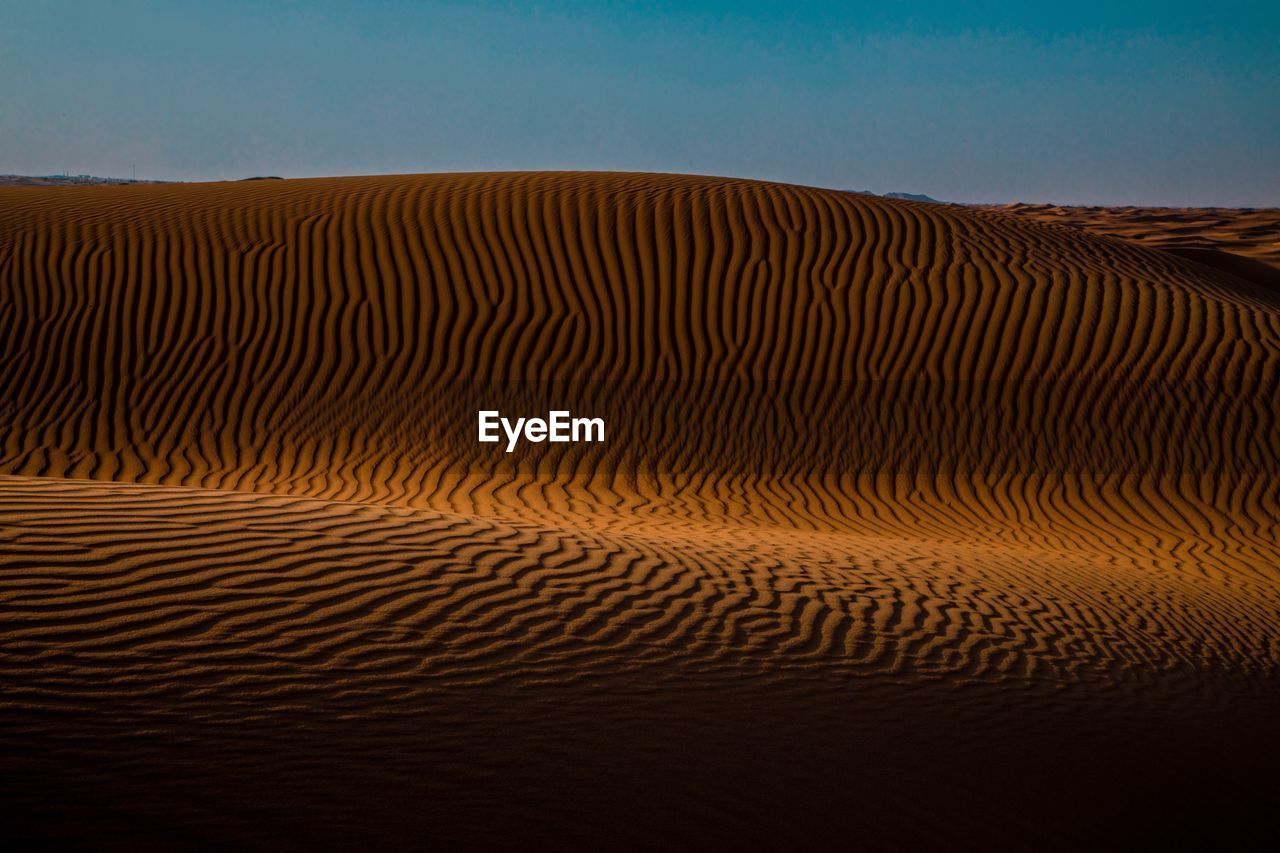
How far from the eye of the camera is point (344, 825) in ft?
10.0

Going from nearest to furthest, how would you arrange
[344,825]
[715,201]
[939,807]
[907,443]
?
[344,825], [939,807], [907,443], [715,201]

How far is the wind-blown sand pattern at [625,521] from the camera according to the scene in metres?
3.51

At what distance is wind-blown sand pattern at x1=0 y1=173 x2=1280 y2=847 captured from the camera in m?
3.51

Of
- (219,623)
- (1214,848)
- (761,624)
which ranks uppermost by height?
(219,623)

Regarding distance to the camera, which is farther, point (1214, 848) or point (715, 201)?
point (715, 201)

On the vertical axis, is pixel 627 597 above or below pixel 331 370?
below

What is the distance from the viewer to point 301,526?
214 inches

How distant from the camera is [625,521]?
9.48 metres

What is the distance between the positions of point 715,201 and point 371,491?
7.44 m

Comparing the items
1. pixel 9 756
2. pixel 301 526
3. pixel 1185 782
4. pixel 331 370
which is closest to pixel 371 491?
pixel 331 370

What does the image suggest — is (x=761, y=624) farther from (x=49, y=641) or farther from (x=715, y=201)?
(x=715, y=201)

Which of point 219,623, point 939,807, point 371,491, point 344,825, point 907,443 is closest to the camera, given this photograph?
point 344,825

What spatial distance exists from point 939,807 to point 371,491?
7.91 m

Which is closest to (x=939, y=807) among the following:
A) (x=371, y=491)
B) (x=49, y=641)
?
(x=49, y=641)
